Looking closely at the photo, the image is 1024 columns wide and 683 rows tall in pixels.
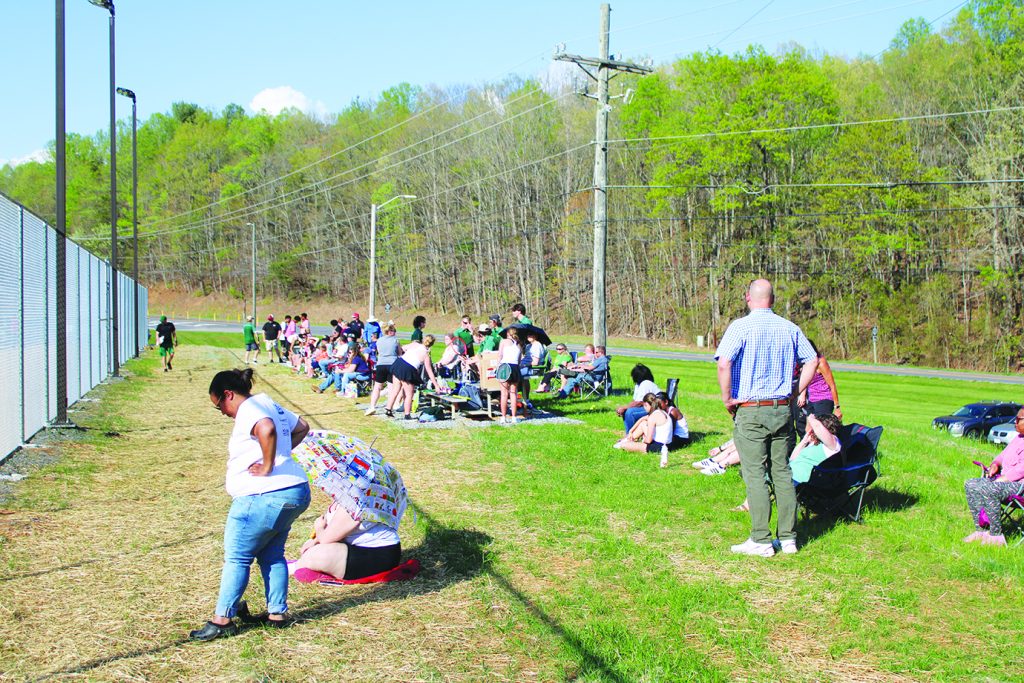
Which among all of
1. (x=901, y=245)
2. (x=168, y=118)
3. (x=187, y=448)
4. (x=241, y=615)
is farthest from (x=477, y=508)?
(x=168, y=118)

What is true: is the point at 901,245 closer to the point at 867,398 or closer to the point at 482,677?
the point at 867,398

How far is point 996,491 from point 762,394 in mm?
2109

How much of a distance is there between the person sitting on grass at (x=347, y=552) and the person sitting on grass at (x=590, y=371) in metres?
11.2

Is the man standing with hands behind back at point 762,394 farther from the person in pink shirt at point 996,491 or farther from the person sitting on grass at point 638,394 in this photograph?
the person sitting on grass at point 638,394

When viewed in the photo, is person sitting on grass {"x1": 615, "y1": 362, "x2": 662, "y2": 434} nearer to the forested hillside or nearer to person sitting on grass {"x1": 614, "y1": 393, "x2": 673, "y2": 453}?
person sitting on grass {"x1": 614, "y1": 393, "x2": 673, "y2": 453}

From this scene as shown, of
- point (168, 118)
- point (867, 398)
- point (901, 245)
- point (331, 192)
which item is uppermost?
point (168, 118)

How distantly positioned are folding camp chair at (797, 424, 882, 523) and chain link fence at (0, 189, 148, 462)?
8.43m

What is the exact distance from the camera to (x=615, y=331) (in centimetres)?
5278

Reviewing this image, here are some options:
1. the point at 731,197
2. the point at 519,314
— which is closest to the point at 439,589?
the point at 519,314

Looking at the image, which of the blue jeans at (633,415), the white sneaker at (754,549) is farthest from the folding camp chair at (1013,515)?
the blue jeans at (633,415)

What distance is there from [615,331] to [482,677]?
1923 inches

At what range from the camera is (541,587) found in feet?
19.2

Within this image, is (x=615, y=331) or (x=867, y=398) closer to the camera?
(x=867, y=398)

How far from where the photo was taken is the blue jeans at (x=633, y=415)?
1161cm
